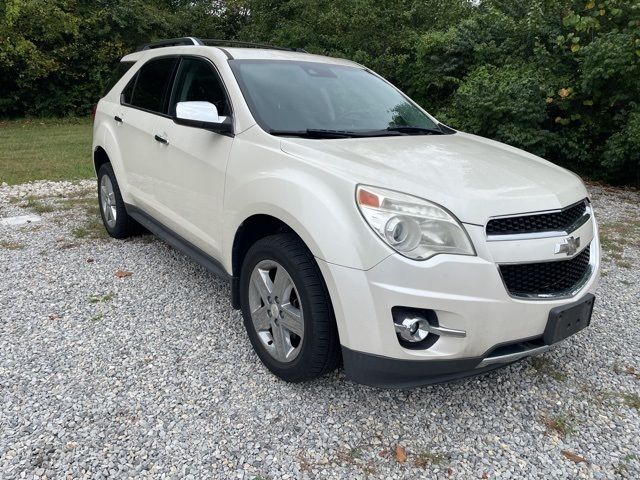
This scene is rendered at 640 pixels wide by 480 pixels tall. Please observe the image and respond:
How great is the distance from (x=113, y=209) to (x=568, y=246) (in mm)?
4117

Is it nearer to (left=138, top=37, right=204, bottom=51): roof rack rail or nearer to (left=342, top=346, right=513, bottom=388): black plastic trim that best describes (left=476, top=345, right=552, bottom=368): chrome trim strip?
(left=342, top=346, right=513, bottom=388): black plastic trim

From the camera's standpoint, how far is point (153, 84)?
14.1 feet

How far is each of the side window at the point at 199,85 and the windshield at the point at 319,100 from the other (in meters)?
0.17

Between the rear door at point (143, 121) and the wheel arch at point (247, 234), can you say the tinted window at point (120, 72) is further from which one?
the wheel arch at point (247, 234)

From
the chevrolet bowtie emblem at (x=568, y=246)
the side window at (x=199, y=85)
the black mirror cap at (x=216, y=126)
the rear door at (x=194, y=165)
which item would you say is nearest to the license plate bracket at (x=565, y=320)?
the chevrolet bowtie emblem at (x=568, y=246)

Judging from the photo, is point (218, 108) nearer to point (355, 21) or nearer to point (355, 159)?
point (355, 159)

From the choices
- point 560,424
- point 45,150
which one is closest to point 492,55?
point 560,424

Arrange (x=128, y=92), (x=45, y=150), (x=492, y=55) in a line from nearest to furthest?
(x=128, y=92), (x=492, y=55), (x=45, y=150)

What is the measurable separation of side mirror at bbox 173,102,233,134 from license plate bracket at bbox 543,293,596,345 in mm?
1995

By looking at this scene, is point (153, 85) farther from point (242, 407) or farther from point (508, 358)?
point (508, 358)

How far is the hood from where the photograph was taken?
92.4 inches

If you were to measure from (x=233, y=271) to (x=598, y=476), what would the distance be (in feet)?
6.86

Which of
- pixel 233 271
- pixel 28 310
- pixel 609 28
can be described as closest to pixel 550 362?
pixel 233 271

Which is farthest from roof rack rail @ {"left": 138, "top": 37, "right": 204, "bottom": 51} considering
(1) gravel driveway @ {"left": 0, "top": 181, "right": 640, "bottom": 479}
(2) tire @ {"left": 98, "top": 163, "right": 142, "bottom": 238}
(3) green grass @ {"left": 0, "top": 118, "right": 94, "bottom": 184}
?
(3) green grass @ {"left": 0, "top": 118, "right": 94, "bottom": 184}
